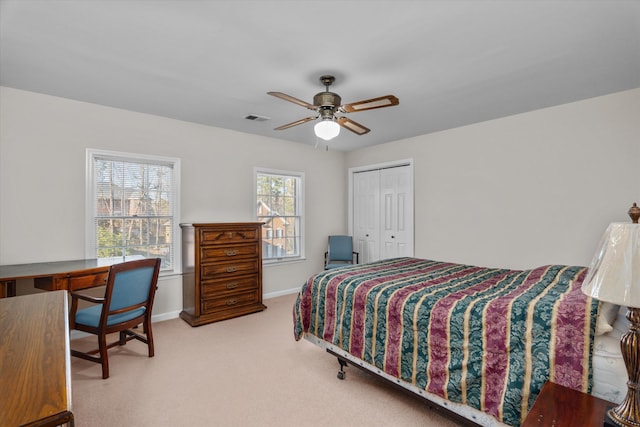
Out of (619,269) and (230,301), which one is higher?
(619,269)

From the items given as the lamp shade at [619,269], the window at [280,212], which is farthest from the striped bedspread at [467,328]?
the window at [280,212]

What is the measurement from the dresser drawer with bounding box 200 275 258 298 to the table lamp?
3657 mm

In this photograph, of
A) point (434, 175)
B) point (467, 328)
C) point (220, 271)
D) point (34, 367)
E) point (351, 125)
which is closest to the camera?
point (34, 367)

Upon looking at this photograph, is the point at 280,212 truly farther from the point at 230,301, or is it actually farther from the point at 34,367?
the point at 34,367

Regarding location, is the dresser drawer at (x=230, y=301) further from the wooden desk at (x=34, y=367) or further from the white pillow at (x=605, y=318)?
the white pillow at (x=605, y=318)

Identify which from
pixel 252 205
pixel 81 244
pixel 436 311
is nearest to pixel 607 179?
pixel 436 311

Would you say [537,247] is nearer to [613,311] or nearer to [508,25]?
[613,311]

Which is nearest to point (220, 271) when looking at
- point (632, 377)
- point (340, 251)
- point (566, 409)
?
point (340, 251)

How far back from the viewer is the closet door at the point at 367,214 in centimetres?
553

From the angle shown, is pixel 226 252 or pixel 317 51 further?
pixel 226 252

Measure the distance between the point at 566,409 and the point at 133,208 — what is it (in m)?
4.27

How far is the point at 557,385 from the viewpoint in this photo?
4.66 ft

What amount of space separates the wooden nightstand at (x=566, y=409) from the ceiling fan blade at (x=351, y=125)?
2354 mm

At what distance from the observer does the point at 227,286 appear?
13.3 feet
